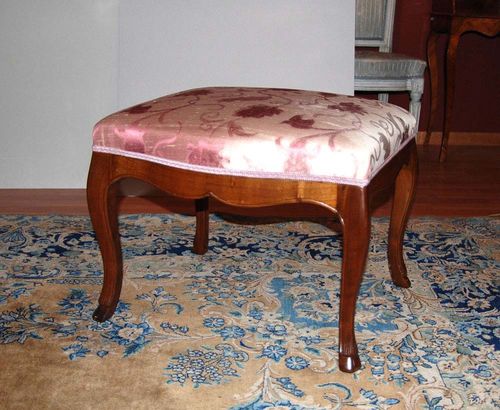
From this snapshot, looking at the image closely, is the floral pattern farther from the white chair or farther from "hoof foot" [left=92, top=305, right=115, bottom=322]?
the white chair

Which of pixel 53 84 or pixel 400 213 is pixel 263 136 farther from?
pixel 53 84

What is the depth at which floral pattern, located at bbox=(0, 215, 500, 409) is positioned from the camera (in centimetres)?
130

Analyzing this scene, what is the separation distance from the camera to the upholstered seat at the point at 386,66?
289 cm

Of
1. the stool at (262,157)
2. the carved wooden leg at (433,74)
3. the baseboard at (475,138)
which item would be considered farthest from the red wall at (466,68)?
the stool at (262,157)

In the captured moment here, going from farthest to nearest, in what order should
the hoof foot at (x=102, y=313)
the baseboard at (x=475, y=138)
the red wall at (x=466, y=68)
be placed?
the baseboard at (x=475, y=138) < the red wall at (x=466, y=68) < the hoof foot at (x=102, y=313)

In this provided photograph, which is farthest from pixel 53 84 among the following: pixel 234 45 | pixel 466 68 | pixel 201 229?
pixel 466 68

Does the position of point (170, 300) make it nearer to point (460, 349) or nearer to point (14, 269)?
point (14, 269)

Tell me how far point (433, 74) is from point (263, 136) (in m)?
2.29

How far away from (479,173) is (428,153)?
0.40 m

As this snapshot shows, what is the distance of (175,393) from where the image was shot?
4.15 ft

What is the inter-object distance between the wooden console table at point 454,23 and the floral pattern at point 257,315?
3.71 ft

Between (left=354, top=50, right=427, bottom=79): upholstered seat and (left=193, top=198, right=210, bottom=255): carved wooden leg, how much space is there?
4.21 ft

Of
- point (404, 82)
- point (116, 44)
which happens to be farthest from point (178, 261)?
point (404, 82)

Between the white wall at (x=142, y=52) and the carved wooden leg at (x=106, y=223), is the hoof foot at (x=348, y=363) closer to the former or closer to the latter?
the carved wooden leg at (x=106, y=223)
